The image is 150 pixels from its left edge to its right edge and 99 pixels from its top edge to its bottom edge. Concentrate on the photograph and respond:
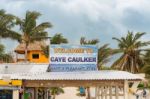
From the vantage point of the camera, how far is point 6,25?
51375 mm

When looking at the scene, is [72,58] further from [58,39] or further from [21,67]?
[58,39]

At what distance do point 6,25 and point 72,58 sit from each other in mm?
25243

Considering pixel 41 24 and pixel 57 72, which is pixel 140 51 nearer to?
pixel 41 24

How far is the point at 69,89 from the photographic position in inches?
2103

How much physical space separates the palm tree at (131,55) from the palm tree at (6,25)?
1561cm

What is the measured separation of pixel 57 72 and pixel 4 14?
2545 centimetres

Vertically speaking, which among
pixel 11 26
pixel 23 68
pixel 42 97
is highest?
pixel 11 26

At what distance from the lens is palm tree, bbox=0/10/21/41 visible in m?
50.5

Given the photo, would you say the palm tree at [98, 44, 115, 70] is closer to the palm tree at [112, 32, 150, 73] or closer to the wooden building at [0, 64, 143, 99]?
the palm tree at [112, 32, 150, 73]

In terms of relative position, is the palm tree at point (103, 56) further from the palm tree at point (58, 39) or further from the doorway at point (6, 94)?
the doorway at point (6, 94)

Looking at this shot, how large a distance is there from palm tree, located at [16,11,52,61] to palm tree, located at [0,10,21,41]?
177 cm

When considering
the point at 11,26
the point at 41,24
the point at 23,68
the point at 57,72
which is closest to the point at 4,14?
the point at 11,26

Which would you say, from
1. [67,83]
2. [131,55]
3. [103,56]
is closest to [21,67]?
[67,83]

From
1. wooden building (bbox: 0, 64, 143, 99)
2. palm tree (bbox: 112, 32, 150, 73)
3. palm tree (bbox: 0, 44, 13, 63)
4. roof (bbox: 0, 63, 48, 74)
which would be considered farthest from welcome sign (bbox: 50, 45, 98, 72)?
palm tree (bbox: 112, 32, 150, 73)
